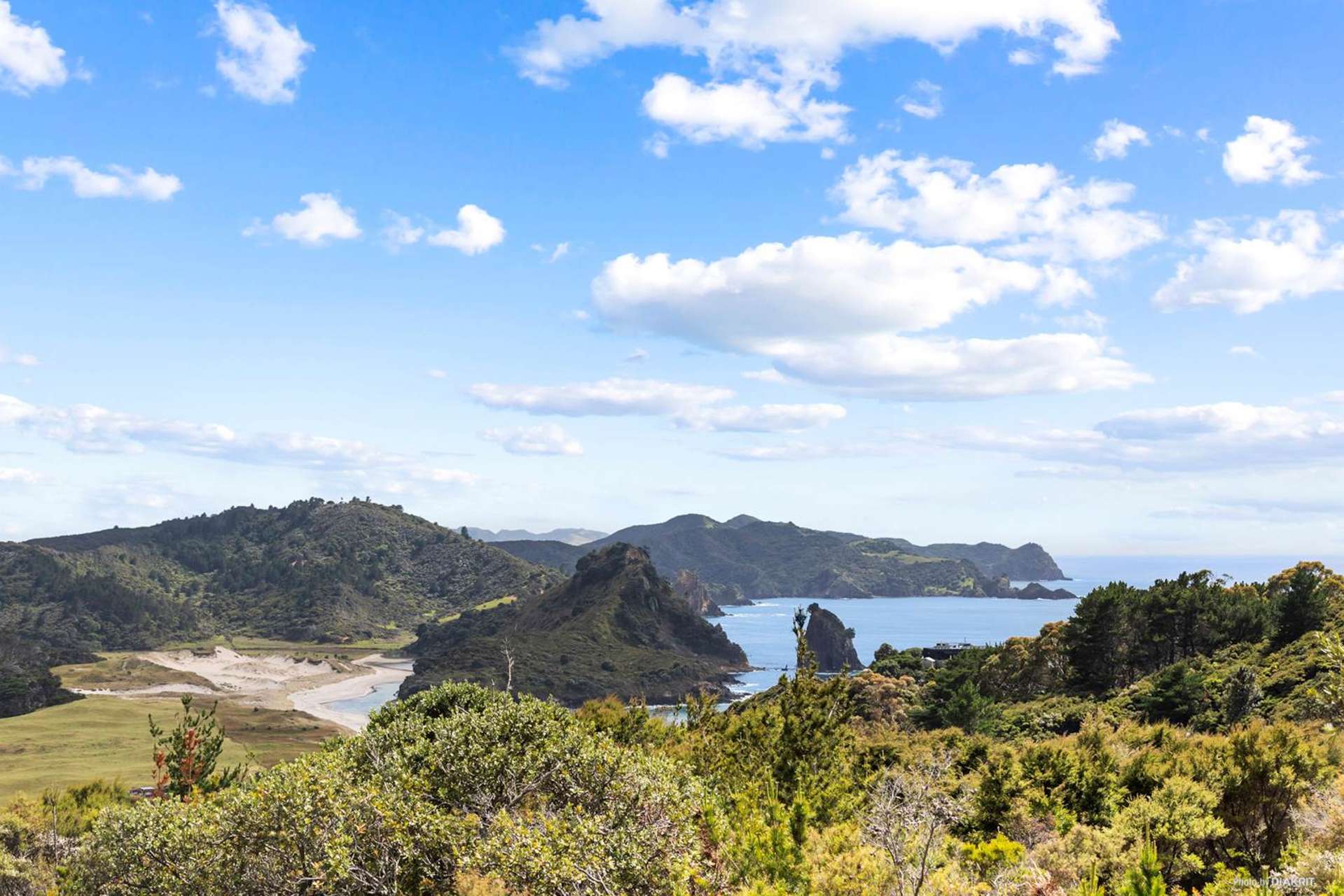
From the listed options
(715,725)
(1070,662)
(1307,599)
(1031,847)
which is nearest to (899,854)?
(1031,847)

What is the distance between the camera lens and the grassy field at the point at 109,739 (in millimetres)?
88688

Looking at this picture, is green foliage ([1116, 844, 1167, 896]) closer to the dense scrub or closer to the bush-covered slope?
the dense scrub

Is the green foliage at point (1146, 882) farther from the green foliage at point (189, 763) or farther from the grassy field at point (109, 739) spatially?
the grassy field at point (109, 739)

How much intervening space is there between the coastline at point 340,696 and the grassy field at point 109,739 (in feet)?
13.8

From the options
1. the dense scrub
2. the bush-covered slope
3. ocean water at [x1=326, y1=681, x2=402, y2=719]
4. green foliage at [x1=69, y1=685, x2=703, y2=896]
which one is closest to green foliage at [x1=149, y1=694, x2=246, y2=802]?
the dense scrub

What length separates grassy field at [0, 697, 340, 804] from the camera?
88688mm

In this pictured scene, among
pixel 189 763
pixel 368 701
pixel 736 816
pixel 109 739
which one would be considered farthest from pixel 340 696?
pixel 736 816

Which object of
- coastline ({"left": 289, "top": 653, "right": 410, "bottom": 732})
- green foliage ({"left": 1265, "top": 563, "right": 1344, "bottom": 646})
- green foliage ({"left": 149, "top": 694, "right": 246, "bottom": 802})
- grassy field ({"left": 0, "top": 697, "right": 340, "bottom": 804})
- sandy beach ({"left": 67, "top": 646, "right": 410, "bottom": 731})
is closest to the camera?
green foliage ({"left": 149, "top": 694, "right": 246, "bottom": 802})

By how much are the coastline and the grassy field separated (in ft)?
13.8

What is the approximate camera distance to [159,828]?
21.2 metres

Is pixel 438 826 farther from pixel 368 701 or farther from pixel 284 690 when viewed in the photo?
pixel 284 690

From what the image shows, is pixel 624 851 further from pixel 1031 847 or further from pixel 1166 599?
pixel 1166 599

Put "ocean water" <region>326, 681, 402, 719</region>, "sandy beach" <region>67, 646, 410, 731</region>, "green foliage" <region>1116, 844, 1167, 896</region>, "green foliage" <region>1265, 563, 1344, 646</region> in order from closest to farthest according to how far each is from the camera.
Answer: "green foliage" <region>1116, 844, 1167, 896</region>
"green foliage" <region>1265, 563, 1344, 646</region>
"ocean water" <region>326, 681, 402, 719</region>
"sandy beach" <region>67, 646, 410, 731</region>

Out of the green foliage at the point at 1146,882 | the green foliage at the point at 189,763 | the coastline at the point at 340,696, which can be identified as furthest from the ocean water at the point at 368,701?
the green foliage at the point at 1146,882
